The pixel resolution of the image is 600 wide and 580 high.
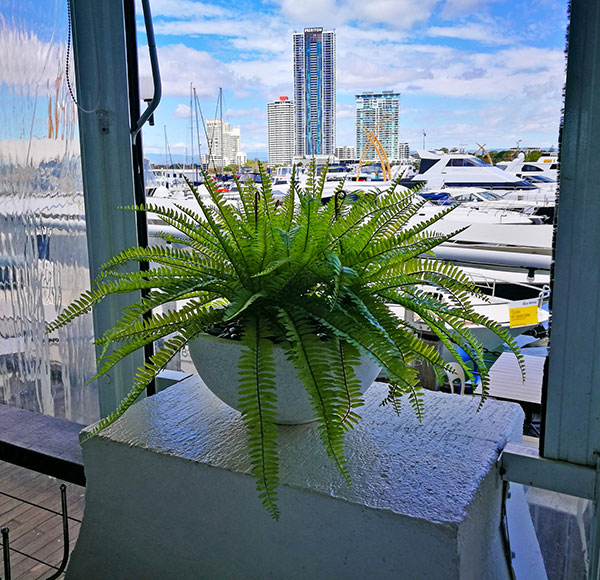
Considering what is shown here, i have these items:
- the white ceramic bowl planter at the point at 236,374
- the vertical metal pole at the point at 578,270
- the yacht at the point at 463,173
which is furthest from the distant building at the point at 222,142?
the yacht at the point at 463,173

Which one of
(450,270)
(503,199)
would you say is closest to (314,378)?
(450,270)

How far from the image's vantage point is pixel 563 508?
0.92 metres

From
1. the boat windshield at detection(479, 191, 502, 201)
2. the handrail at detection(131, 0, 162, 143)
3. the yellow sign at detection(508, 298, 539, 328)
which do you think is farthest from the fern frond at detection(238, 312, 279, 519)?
the boat windshield at detection(479, 191, 502, 201)

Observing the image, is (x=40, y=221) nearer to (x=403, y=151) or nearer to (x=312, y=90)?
(x=312, y=90)

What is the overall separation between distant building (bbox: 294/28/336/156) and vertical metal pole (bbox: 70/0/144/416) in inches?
14.5

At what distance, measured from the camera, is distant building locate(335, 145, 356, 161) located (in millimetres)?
1157

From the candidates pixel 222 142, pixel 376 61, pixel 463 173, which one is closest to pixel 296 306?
pixel 222 142

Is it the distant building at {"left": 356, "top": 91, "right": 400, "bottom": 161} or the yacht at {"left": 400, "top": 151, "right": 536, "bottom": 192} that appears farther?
the yacht at {"left": 400, "top": 151, "right": 536, "bottom": 192}

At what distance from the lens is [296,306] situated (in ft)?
2.34

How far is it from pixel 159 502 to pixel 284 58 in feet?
3.89

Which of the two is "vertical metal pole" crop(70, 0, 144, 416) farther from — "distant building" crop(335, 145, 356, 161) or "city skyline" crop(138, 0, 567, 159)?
"distant building" crop(335, 145, 356, 161)

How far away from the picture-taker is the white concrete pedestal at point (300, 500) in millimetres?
652

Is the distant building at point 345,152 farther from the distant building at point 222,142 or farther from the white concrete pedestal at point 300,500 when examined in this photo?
the white concrete pedestal at point 300,500

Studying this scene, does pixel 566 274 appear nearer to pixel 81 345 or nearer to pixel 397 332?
pixel 397 332
